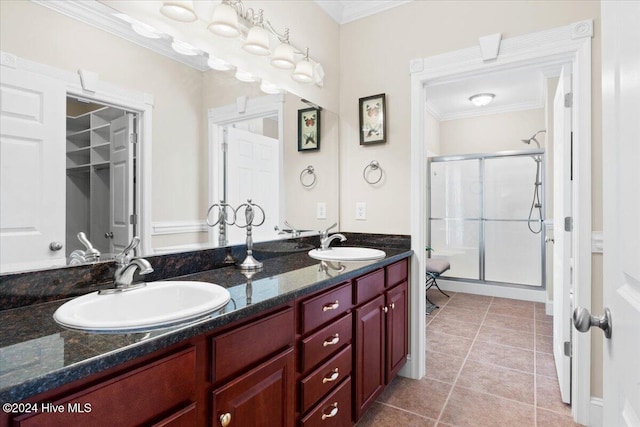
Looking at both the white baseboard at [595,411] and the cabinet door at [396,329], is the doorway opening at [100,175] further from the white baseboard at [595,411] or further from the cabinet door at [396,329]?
the white baseboard at [595,411]

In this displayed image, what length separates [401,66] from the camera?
7.97 feet

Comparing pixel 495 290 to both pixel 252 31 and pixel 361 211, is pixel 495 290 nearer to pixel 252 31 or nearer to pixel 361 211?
pixel 361 211

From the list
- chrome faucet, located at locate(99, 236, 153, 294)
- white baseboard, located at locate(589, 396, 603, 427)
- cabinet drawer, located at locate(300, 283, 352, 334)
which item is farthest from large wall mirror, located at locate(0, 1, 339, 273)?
white baseboard, located at locate(589, 396, 603, 427)

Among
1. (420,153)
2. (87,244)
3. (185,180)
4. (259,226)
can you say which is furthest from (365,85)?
(87,244)

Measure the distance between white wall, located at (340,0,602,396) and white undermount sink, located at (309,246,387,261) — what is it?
0.36 meters

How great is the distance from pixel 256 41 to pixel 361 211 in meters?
1.37

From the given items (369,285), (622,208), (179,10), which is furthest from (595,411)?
(179,10)

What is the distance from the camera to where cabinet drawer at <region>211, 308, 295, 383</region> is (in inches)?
37.6

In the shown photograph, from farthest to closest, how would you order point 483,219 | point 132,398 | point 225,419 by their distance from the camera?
1. point 483,219
2. point 225,419
3. point 132,398

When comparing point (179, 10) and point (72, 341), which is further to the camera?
point (179, 10)

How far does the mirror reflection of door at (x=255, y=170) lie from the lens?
1806 mm

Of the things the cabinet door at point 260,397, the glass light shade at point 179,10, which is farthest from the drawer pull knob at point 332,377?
the glass light shade at point 179,10

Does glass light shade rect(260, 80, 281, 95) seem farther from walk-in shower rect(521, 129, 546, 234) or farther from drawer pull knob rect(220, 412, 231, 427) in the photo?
walk-in shower rect(521, 129, 546, 234)

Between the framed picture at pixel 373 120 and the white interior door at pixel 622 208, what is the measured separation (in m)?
1.74
